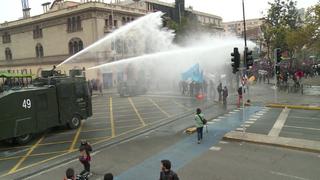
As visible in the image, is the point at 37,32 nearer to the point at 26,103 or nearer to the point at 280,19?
the point at 280,19

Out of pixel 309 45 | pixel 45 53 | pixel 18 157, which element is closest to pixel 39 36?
pixel 45 53

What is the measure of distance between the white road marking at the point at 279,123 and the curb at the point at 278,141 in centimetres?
115

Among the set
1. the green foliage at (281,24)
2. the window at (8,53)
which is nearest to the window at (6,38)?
the window at (8,53)

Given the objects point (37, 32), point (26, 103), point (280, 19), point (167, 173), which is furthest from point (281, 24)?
point (167, 173)

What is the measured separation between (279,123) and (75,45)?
140 ft

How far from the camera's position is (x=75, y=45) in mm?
58531

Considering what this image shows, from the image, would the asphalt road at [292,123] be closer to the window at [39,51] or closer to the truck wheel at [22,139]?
the truck wheel at [22,139]

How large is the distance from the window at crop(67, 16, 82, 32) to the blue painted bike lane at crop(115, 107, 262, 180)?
129 ft

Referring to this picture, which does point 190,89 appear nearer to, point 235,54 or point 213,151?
point 235,54

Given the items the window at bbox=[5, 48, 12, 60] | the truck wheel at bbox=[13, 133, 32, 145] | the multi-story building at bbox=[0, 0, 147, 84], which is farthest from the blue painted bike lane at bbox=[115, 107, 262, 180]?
the window at bbox=[5, 48, 12, 60]

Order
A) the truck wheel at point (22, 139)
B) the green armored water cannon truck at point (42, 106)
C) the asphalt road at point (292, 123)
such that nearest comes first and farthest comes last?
the green armored water cannon truck at point (42, 106), the asphalt road at point (292, 123), the truck wheel at point (22, 139)

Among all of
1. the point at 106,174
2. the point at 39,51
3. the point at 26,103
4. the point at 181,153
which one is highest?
the point at 39,51

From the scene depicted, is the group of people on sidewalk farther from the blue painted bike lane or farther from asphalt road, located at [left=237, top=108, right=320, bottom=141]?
asphalt road, located at [left=237, top=108, right=320, bottom=141]

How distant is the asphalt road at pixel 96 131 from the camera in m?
16.3
